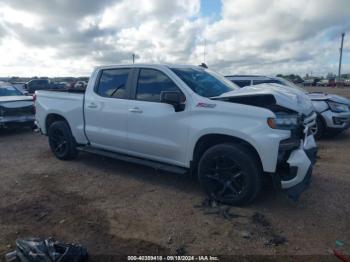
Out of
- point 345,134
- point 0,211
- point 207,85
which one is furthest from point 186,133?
point 345,134

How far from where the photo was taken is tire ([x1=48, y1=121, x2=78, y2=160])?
632cm

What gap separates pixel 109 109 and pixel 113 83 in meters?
0.48

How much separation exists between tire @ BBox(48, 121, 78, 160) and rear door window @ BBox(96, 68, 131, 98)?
120 cm

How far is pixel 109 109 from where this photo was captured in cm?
538

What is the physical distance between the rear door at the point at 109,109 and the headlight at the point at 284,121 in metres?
2.33

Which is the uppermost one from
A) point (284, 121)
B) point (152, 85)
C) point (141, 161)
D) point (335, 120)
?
point (152, 85)

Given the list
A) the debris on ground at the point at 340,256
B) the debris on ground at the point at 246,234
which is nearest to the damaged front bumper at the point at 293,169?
the debris on ground at the point at 246,234

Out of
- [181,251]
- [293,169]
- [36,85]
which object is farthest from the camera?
[36,85]

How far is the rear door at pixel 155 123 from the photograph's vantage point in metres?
4.54

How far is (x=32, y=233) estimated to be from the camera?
3.64 metres

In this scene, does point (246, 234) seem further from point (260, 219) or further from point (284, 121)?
point (284, 121)

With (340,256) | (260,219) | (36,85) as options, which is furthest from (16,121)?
(36,85)

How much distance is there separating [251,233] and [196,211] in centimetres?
82

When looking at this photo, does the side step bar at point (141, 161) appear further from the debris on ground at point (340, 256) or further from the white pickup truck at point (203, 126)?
the debris on ground at point (340, 256)
